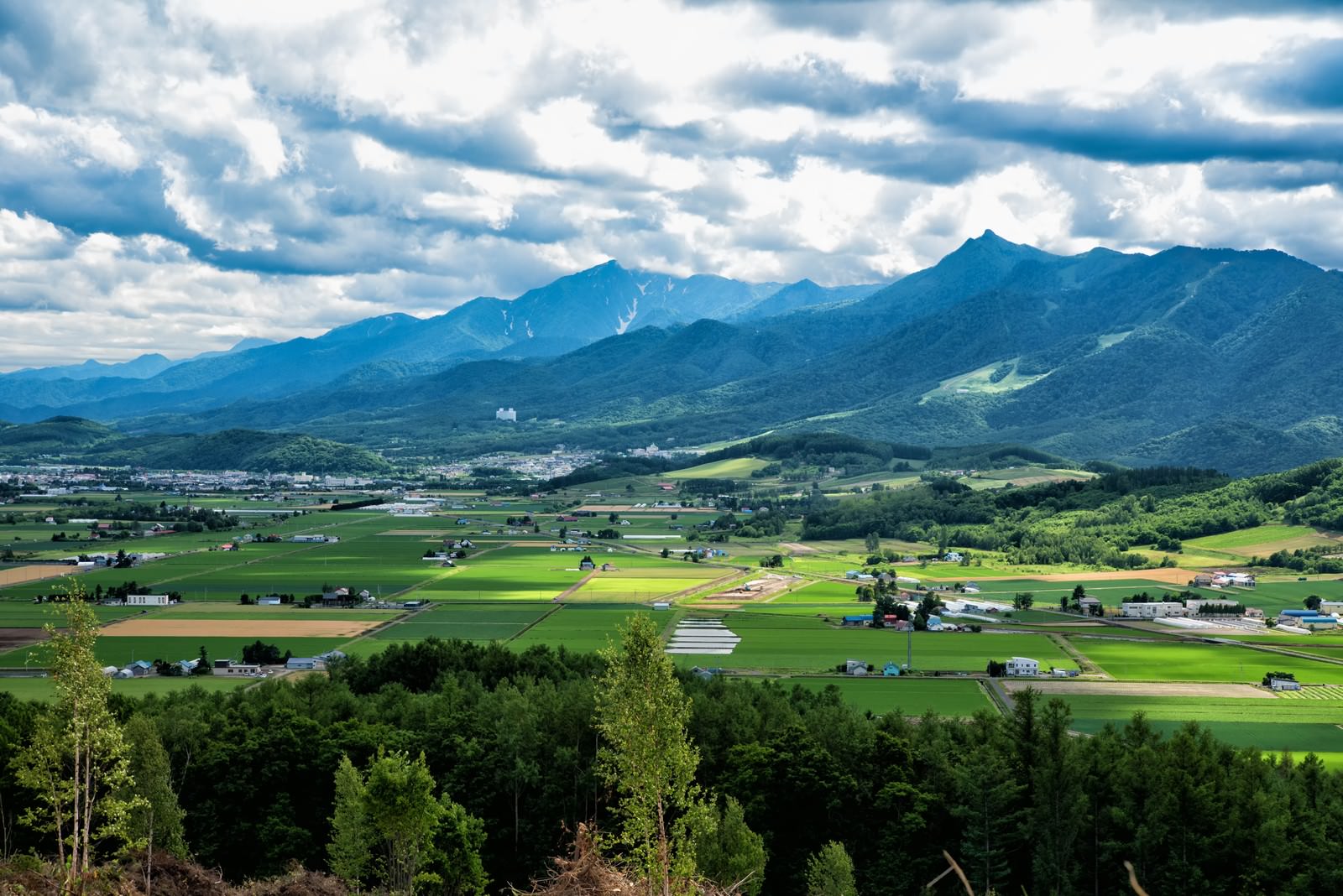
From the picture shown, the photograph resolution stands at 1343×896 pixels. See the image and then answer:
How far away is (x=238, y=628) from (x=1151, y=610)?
219 feet

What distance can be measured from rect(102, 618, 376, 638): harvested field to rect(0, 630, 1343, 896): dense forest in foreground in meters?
31.5

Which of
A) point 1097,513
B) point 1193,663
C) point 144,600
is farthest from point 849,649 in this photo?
point 1097,513

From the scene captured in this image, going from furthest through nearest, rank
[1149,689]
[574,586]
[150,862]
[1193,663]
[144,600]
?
[574,586]
[144,600]
[1193,663]
[1149,689]
[150,862]

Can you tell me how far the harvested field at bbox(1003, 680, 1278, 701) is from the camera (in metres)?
67.0

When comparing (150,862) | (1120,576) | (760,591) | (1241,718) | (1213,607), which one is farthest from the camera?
(1120,576)

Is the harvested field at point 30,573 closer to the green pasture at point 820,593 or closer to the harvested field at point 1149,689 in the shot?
the green pasture at point 820,593

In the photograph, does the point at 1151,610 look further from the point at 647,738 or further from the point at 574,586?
the point at 647,738

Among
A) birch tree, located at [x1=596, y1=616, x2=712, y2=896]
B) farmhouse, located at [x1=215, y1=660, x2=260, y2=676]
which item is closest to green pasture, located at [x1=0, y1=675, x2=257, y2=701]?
farmhouse, located at [x1=215, y1=660, x2=260, y2=676]

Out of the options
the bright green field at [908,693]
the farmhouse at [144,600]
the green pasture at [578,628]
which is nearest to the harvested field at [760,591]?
the green pasture at [578,628]

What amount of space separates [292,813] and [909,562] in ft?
301

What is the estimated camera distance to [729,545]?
144375 millimetres

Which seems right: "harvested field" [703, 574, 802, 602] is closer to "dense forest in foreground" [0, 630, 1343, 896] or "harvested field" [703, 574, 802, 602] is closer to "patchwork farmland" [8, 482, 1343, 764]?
"patchwork farmland" [8, 482, 1343, 764]

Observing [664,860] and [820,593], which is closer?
[664,860]

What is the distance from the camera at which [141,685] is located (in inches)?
2645
